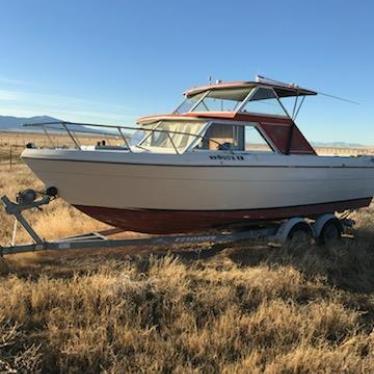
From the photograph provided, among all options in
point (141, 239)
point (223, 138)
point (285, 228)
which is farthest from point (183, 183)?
point (285, 228)

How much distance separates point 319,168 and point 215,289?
419 centimetres

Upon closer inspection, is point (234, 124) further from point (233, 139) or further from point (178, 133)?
point (178, 133)

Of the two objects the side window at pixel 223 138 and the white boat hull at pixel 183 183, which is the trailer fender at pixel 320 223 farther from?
the side window at pixel 223 138

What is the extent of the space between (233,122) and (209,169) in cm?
113

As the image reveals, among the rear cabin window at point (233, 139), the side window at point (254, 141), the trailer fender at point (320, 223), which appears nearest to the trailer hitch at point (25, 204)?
the rear cabin window at point (233, 139)

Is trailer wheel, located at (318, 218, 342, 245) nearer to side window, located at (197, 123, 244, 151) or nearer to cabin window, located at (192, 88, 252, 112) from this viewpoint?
side window, located at (197, 123, 244, 151)

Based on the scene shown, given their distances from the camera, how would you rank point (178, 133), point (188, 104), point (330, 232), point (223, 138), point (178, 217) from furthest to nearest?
point (188, 104), point (330, 232), point (223, 138), point (178, 217), point (178, 133)

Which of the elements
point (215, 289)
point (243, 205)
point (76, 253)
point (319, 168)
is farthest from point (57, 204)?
point (215, 289)

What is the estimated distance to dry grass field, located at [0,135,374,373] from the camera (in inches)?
170

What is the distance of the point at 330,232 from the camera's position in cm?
912

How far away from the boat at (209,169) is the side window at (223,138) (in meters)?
0.02

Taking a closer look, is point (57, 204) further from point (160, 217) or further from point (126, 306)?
point (126, 306)

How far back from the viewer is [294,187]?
29.0 feet

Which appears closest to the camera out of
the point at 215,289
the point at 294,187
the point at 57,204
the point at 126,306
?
the point at 126,306
